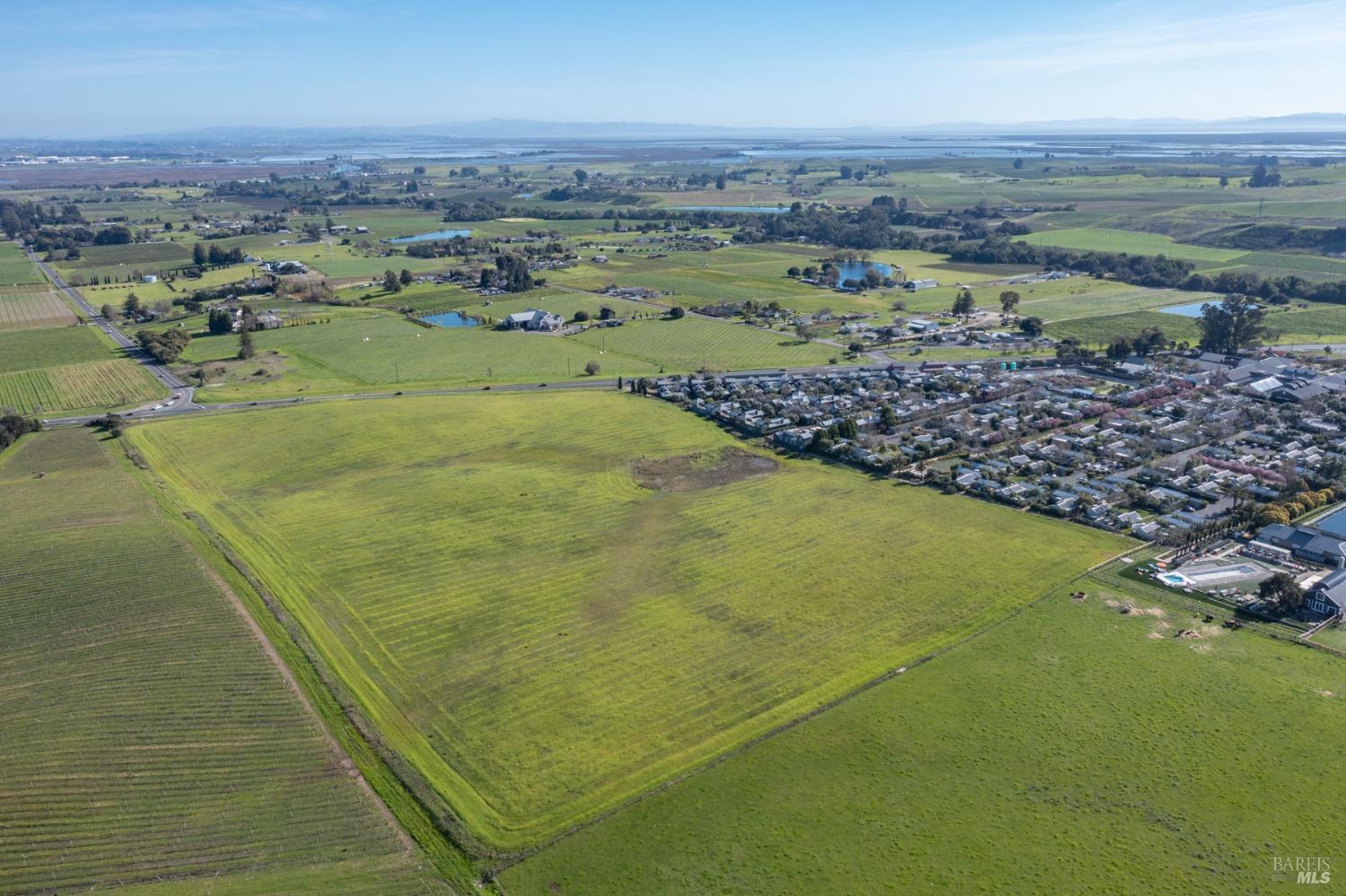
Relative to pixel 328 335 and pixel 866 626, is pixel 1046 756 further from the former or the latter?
pixel 328 335

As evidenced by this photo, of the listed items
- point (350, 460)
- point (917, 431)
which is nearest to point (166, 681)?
point (350, 460)

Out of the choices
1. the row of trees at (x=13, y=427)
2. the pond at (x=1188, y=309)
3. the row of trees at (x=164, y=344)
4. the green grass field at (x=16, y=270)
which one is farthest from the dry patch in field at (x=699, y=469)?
the green grass field at (x=16, y=270)

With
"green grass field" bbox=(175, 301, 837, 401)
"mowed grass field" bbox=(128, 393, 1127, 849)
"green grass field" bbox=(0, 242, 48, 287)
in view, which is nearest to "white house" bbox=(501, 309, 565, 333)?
"green grass field" bbox=(175, 301, 837, 401)

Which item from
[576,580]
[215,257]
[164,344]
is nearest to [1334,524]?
[576,580]

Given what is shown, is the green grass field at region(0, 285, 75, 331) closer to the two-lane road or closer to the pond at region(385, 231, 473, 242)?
the two-lane road

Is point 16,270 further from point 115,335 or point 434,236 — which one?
point 434,236
